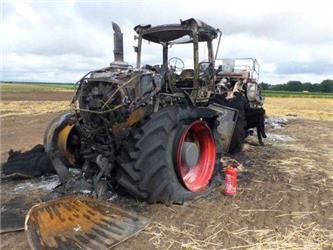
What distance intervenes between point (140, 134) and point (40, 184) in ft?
6.87

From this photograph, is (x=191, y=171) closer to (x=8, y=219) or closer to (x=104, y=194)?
(x=104, y=194)

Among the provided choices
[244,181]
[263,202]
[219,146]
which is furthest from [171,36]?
[263,202]

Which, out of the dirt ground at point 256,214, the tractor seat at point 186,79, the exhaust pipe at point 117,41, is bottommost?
the dirt ground at point 256,214

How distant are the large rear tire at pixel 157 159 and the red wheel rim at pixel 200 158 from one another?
0.91 ft

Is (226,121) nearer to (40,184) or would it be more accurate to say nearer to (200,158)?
(200,158)

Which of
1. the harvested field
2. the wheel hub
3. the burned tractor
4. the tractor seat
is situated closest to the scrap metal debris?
the burned tractor

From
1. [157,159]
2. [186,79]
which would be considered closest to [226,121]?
[186,79]

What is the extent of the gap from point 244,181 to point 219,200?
3.37 feet

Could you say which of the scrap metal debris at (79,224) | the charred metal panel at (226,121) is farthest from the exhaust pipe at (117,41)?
the charred metal panel at (226,121)

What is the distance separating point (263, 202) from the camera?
5.21 meters

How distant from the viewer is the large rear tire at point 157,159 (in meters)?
4.61

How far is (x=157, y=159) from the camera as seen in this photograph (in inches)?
186

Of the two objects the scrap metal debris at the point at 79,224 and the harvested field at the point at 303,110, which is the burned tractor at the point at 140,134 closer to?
the scrap metal debris at the point at 79,224

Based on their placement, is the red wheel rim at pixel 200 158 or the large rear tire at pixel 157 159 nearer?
the large rear tire at pixel 157 159
